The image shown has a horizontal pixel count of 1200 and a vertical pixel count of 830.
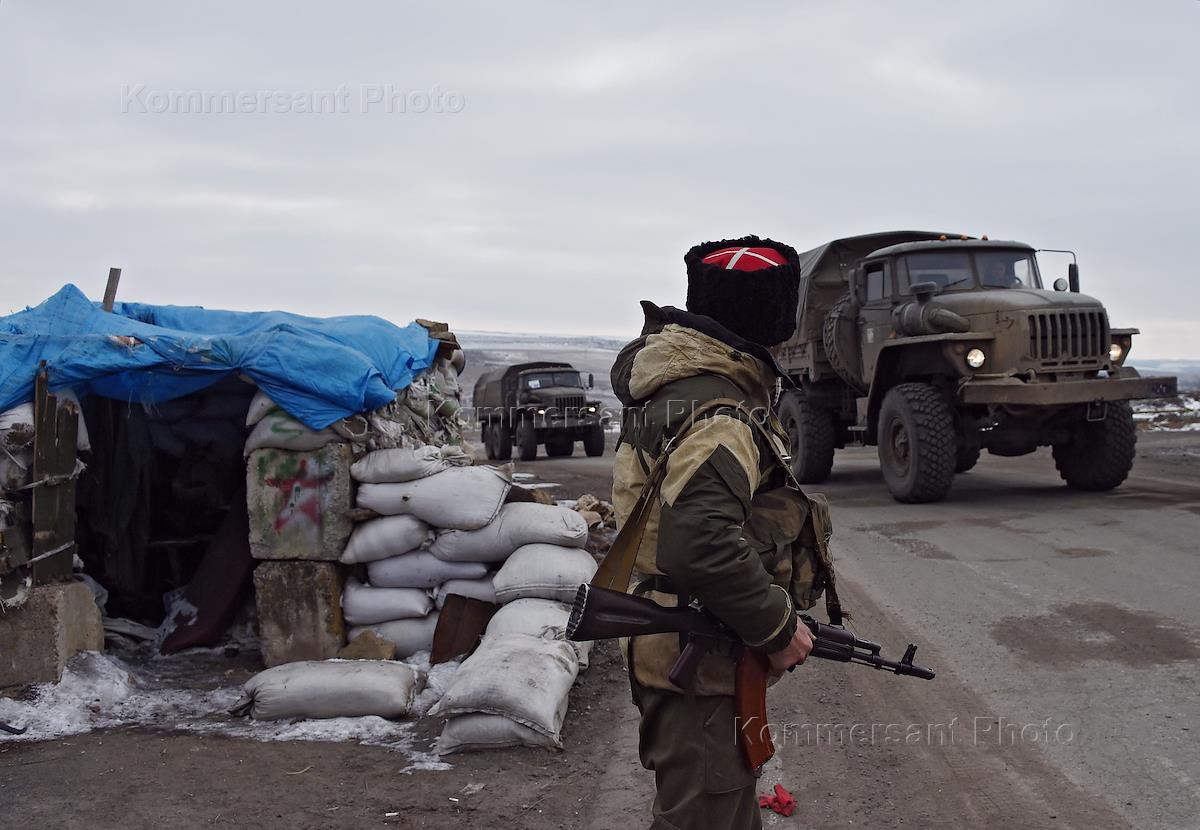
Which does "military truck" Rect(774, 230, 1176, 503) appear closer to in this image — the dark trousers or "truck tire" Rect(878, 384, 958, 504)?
"truck tire" Rect(878, 384, 958, 504)

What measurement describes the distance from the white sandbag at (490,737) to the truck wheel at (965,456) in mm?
6253

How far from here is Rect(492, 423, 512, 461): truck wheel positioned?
19250mm

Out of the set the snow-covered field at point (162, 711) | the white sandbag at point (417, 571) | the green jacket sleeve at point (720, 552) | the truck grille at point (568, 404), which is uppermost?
the truck grille at point (568, 404)

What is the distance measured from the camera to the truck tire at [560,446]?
18969mm

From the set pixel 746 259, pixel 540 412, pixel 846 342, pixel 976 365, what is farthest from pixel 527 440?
pixel 746 259

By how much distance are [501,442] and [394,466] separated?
13.9m

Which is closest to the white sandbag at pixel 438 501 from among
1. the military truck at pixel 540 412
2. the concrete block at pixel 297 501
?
the concrete block at pixel 297 501

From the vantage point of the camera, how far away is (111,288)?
19.8ft

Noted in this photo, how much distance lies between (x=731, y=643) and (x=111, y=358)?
4.15 m

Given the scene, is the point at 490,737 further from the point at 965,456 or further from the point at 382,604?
the point at 965,456

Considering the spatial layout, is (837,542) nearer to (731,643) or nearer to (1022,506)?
(1022,506)

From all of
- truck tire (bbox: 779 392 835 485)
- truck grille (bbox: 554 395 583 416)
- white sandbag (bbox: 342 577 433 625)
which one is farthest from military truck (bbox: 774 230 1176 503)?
truck grille (bbox: 554 395 583 416)

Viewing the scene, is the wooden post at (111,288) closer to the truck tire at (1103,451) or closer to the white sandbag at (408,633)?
the white sandbag at (408,633)

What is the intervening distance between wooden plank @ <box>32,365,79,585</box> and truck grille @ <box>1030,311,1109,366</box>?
24.2 feet
